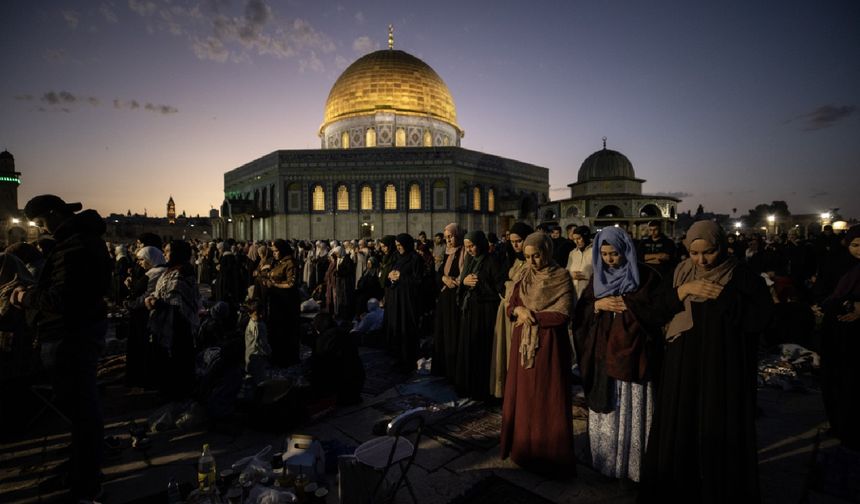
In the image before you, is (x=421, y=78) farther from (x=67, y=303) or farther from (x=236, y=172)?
(x=67, y=303)

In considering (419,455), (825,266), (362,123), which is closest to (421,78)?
(362,123)

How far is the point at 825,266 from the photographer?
570 cm

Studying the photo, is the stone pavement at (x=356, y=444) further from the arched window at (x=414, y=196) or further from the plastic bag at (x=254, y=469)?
the arched window at (x=414, y=196)

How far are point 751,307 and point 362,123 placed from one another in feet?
113

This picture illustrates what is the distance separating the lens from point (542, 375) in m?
3.03

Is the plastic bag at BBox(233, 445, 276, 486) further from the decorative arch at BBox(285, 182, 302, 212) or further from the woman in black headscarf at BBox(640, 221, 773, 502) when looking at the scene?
the decorative arch at BBox(285, 182, 302, 212)

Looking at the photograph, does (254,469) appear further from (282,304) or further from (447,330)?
(282,304)

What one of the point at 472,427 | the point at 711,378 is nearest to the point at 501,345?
the point at 472,427

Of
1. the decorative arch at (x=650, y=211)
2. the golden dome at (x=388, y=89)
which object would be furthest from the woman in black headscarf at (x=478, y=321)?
the golden dome at (x=388, y=89)

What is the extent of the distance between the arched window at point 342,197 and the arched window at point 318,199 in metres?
1.22

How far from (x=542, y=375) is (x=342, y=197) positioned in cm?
3002

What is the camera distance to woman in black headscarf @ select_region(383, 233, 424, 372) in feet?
19.1

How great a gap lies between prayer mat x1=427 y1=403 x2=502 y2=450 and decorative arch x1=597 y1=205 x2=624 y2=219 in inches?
1128

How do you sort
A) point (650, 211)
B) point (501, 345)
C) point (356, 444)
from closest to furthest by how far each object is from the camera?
point (356, 444)
point (501, 345)
point (650, 211)
